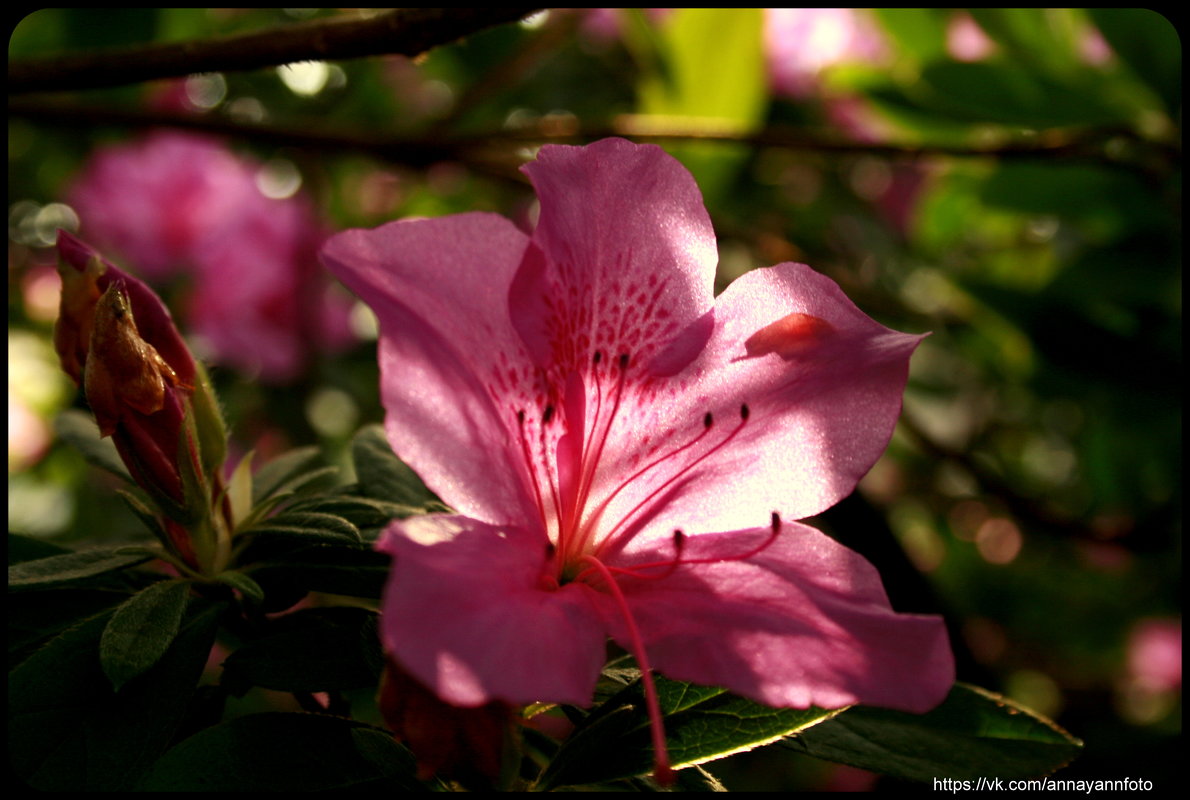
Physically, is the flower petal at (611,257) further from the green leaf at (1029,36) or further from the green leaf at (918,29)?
the green leaf at (918,29)

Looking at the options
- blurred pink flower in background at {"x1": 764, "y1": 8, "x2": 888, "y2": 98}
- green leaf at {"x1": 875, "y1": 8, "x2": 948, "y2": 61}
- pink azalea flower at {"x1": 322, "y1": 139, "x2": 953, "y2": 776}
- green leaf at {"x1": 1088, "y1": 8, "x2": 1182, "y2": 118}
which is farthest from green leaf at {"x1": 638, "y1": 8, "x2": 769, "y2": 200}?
pink azalea flower at {"x1": 322, "y1": 139, "x2": 953, "y2": 776}

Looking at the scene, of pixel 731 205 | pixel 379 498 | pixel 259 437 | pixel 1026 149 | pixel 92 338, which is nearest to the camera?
pixel 92 338

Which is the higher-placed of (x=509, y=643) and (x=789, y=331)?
(x=789, y=331)

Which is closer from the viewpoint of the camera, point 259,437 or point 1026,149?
point 1026,149

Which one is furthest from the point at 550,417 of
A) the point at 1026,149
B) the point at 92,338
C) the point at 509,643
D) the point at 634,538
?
the point at 1026,149

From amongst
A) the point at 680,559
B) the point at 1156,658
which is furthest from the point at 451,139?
the point at 1156,658

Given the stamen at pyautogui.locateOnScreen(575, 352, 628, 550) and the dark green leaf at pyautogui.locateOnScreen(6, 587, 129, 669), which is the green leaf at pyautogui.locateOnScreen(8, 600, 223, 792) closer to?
the dark green leaf at pyautogui.locateOnScreen(6, 587, 129, 669)

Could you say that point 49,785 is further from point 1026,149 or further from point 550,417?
point 1026,149
